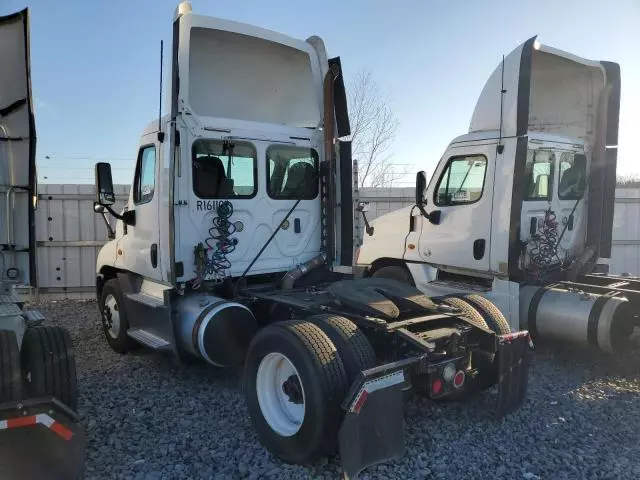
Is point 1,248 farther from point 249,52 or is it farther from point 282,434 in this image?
point 249,52

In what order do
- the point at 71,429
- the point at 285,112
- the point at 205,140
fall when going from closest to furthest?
the point at 71,429, the point at 205,140, the point at 285,112

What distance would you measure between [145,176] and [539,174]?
4824 millimetres

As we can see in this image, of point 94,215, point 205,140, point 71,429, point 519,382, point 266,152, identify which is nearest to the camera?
point 71,429

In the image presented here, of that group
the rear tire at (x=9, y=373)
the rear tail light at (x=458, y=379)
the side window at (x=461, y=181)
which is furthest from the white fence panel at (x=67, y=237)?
the rear tail light at (x=458, y=379)

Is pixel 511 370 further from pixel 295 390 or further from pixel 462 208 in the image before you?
pixel 462 208

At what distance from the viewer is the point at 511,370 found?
13.4ft

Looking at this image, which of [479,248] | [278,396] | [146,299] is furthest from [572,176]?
[146,299]

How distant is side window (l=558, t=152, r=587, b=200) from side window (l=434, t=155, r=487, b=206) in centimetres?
116

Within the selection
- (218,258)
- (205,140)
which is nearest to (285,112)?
(205,140)

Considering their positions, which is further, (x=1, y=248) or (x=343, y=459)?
(x=1, y=248)

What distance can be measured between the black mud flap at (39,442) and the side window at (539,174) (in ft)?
18.5

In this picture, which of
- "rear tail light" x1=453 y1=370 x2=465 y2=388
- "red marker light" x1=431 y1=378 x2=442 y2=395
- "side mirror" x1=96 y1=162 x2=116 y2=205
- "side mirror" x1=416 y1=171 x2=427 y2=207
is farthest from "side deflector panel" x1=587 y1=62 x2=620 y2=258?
"side mirror" x1=96 y1=162 x2=116 y2=205

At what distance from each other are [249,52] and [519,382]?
4.50m

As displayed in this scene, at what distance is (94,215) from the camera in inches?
414
